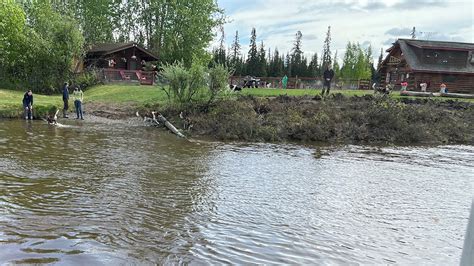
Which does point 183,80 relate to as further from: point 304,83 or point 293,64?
point 293,64

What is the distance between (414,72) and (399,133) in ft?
78.6

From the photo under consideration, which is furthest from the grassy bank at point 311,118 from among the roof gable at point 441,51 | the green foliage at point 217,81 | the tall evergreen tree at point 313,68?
the tall evergreen tree at point 313,68

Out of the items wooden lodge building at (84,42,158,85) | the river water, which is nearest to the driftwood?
the river water

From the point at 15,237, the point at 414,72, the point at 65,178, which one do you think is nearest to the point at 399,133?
the point at 65,178

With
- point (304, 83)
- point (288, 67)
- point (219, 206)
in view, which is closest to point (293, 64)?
point (288, 67)

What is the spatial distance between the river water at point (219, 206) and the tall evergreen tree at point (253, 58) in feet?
209

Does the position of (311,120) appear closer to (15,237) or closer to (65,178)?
(65,178)

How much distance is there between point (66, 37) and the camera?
34.4m

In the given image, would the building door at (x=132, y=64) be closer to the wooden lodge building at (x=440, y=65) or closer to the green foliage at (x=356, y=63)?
the wooden lodge building at (x=440, y=65)

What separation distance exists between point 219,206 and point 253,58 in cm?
7513

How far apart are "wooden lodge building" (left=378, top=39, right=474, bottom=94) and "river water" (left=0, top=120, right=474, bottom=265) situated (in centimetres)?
3014

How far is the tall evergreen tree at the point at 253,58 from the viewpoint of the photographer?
3095 inches

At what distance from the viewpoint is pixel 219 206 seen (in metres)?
8.80

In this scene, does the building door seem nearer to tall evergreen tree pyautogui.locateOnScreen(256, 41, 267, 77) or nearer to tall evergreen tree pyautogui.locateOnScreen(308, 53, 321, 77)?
tall evergreen tree pyautogui.locateOnScreen(256, 41, 267, 77)
